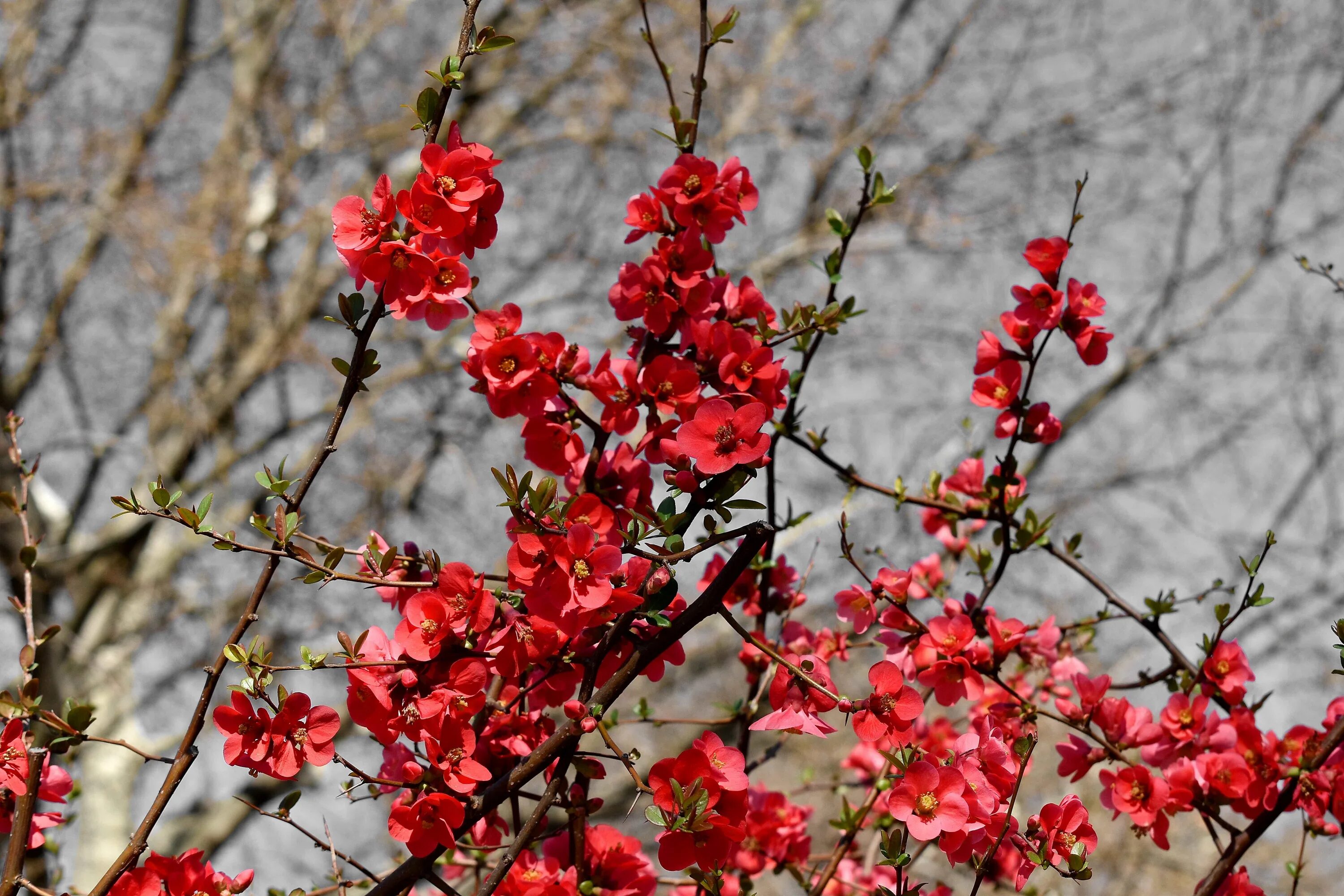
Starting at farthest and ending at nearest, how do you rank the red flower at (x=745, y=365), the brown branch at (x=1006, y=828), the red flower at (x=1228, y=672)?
the red flower at (x=1228, y=672) < the red flower at (x=745, y=365) < the brown branch at (x=1006, y=828)

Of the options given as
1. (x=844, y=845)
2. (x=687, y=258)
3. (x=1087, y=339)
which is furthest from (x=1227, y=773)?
(x=687, y=258)

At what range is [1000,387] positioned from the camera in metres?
1.57

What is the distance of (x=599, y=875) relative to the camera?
1.16 m

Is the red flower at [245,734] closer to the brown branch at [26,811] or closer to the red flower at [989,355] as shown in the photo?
the brown branch at [26,811]

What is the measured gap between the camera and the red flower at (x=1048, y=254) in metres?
1.48

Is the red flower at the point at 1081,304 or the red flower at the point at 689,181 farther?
the red flower at the point at 1081,304

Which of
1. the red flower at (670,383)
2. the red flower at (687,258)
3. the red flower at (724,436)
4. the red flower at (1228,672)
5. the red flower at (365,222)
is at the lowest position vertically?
the red flower at (1228,672)

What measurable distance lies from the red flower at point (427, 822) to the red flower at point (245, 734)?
170mm

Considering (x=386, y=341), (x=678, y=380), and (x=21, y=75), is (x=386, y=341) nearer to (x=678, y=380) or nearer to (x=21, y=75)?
(x=21, y=75)

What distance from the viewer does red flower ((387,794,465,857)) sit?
3.49 ft

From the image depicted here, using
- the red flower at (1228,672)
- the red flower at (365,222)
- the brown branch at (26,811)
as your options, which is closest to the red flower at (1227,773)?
the red flower at (1228,672)

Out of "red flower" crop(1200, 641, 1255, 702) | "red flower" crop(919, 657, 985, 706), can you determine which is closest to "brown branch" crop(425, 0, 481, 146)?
"red flower" crop(919, 657, 985, 706)

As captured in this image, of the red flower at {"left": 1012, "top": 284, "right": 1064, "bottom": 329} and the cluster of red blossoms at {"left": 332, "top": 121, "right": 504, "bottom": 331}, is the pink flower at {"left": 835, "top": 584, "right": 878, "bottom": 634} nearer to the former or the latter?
the red flower at {"left": 1012, "top": 284, "right": 1064, "bottom": 329}

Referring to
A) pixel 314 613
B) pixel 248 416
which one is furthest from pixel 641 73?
pixel 314 613
